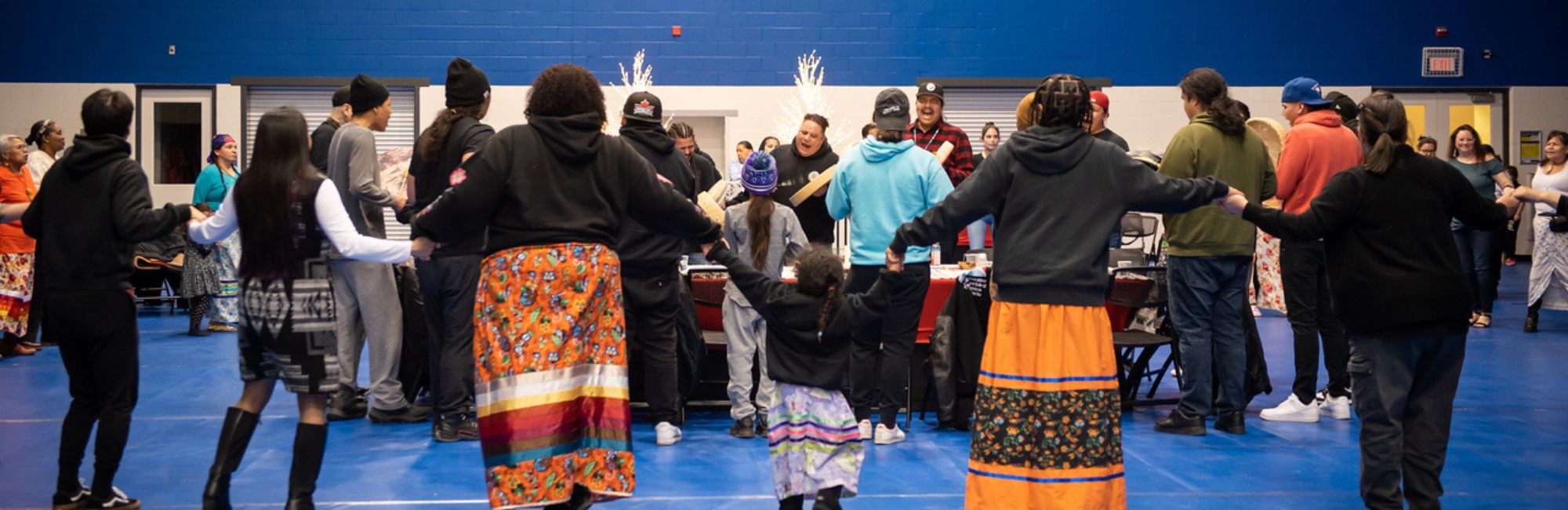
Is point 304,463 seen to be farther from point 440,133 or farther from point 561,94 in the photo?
point 440,133

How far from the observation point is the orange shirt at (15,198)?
23.7 ft

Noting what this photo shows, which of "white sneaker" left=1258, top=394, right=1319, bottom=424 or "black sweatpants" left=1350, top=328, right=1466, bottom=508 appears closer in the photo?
"black sweatpants" left=1350, top=328, right=1466, bottom=508

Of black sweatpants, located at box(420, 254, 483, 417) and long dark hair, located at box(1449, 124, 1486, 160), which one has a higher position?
long dark hair, located at box(1449, 124, 1486, 160)

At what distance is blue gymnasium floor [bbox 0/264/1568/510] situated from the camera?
406cm

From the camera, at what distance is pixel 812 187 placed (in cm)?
553

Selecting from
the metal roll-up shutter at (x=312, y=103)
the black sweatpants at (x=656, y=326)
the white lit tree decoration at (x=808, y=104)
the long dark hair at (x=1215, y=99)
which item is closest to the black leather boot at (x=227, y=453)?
the black sweatpants at (x=656, y=326)

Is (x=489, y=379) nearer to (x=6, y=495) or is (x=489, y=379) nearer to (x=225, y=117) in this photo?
(x=6, y=495)

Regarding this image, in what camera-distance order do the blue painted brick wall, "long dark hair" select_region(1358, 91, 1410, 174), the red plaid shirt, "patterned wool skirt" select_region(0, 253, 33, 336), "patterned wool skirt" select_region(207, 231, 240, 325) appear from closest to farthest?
"long dark hair" select_region(1358, 91, 1410, 174) → the red plaid shirt → "patterned wool skirt" select_region(0, 253, 33, 336) → "patterned wool skirt" select_region(207, 231, 240, 325) → the blue painted brick wall

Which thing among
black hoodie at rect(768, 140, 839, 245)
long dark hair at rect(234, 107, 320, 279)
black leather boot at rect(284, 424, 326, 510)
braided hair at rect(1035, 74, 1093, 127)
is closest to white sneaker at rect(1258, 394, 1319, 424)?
black hoodie at rect(768, 140, 839, 245)

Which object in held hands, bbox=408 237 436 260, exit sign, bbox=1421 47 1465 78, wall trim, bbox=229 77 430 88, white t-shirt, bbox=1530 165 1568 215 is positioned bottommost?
held hands, bbox=408 237 436 260

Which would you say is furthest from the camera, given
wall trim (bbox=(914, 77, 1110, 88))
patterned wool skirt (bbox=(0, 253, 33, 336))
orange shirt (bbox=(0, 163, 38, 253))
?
wall trim (bbox=(914, 77, 1110, 88))

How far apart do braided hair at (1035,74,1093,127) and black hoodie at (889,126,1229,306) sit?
0.09 ft

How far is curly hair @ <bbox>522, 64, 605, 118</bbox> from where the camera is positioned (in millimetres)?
3244

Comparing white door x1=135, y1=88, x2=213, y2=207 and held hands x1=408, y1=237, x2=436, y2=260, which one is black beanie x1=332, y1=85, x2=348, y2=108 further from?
white door x1=135, y1=88, x2=213, y2=207
